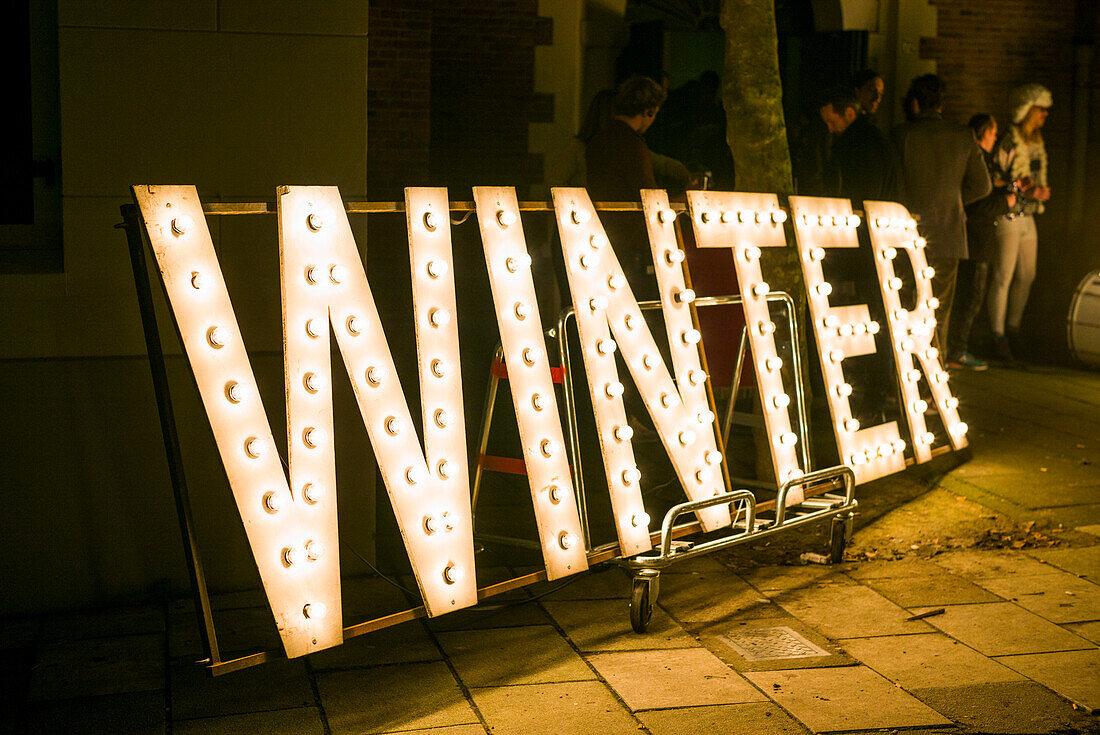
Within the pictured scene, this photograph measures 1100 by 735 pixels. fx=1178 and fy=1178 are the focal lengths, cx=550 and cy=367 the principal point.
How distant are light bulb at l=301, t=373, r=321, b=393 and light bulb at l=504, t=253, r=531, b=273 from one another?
0.88 meters

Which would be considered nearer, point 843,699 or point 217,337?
point 217,337

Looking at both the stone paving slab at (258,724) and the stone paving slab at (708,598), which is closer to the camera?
the stone paving slab at (258,724)

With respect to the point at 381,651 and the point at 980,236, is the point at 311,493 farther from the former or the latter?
the point at 980,236

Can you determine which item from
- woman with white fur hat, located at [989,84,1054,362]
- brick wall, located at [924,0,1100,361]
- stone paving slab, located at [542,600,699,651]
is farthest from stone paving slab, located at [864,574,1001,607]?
brick wall, located at [924,0,1100,361]

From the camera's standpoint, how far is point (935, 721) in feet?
12.2

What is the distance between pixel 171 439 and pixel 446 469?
3.00 ft

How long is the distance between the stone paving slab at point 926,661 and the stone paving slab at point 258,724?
196cm

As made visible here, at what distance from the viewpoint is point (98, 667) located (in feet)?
13.5

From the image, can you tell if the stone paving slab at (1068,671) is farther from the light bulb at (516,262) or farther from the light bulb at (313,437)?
the light bulb at (313,437)

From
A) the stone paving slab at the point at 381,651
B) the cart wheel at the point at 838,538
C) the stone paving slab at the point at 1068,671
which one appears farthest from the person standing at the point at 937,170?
the stone paving slab at the point at 381,651

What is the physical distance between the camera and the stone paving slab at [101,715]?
11.8 ft

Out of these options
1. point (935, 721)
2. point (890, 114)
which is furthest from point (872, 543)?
point (890, 114)

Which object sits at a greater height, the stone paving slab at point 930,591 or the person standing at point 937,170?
the person standing at point 937,170

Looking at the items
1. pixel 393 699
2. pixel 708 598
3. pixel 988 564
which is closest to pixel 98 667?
pixel 393 699
